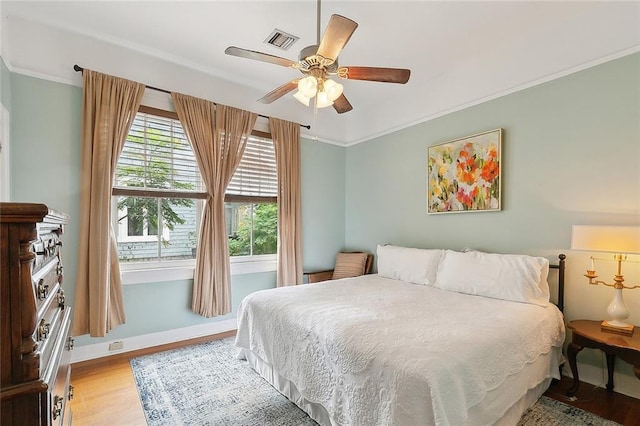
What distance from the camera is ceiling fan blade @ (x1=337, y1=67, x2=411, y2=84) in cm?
207

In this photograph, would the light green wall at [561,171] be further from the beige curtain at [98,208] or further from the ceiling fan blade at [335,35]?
the beige curtain at [98,208]

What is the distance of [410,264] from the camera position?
10.5 ft

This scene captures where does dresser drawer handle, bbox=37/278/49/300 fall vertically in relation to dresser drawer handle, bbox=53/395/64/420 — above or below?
above

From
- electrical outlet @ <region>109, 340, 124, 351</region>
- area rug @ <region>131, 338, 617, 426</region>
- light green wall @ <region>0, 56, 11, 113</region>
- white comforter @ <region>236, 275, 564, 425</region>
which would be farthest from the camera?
electrical outlet @ <region>109, 340, 124, 351</region>

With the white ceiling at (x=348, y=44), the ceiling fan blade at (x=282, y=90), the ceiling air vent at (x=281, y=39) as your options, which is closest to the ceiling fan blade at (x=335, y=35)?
the ceiling fan blade at (x=282, y=90)

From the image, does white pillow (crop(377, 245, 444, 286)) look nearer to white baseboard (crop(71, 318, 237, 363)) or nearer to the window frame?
the window frame

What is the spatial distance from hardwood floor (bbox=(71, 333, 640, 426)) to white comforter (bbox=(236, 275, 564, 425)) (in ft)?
1.35

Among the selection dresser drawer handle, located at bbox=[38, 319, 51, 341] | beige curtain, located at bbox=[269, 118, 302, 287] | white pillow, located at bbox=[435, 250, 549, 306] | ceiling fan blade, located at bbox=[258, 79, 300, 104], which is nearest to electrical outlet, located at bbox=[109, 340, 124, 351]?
beige curtain, located at bbox=[269, 118, 302, 287]

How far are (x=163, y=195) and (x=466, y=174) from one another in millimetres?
3164

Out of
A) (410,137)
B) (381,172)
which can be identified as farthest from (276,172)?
(410,137)

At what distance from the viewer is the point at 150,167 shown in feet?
10.1

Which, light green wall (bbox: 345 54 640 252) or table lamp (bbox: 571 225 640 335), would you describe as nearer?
table lamp (bbox: 571 225 640 335)

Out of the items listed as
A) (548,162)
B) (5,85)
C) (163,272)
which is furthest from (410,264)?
(5,85)

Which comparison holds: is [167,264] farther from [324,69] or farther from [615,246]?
[615,246]
